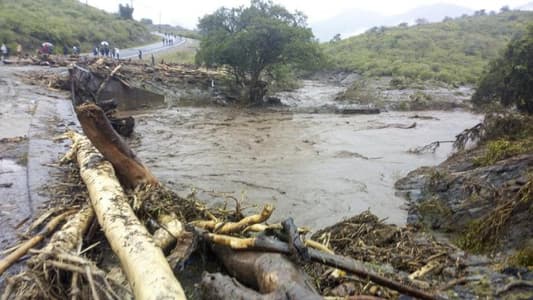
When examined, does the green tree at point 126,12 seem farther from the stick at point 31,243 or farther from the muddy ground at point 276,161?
the stick at point 31,243

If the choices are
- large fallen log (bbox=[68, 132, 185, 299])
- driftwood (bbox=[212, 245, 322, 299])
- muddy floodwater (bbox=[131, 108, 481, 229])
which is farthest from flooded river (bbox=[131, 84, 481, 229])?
driftwood (bbox=[212, 245, 322, 299])

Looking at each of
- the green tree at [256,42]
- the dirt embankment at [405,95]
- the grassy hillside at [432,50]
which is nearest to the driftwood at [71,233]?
the green tree at [256,42]

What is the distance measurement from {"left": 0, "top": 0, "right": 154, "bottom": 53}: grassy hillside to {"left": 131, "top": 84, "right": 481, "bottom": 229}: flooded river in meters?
24.2

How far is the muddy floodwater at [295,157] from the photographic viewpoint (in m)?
7.86

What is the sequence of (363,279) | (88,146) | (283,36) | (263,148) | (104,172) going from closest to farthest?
(363,279), (104,172), (88,146), (263,148), (283,36)

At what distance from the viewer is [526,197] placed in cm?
505

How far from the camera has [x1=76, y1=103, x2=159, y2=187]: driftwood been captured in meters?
5.07

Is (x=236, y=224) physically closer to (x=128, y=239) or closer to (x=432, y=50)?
(x=128, y=239)

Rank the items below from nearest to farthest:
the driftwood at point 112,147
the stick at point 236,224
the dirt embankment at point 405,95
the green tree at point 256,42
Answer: the stick at point 236,224
the driftwood at point 112,147
the green tree at point 256,42
the dirt embankment at point 405,95

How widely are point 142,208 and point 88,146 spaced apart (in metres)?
2.29

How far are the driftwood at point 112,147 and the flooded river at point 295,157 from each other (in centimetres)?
86

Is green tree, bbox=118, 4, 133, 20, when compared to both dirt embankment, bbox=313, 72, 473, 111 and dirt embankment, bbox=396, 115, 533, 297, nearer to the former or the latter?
dirt embankment, bbox=313, 72, 473, 111

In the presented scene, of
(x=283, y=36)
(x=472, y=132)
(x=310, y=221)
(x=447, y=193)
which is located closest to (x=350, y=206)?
(x=310, y=221)

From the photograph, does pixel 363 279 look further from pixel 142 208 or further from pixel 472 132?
pixel 472 132
